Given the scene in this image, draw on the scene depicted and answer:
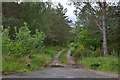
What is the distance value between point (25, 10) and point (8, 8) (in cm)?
188

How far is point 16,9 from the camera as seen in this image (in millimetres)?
15336

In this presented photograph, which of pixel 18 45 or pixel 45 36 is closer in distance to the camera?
pixel 18 45

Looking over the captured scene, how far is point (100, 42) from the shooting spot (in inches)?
590

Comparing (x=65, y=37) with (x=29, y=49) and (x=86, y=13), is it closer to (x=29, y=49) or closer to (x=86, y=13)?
(x=86, y=13)

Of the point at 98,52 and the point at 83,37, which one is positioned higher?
the point at 83,37

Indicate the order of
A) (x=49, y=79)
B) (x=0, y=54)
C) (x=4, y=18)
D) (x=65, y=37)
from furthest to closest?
1. (x=65, y=37)
2. (x=4, y=18)
3. (x=0, y=54)
4. (x=49, y=79)

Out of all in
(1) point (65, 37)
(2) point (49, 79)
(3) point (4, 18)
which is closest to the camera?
(2) point (49, 79)

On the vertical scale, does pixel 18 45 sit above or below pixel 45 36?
below

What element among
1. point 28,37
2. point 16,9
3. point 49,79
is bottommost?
point 49,79

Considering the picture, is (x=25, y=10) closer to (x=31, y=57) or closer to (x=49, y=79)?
(x=31, y=57)

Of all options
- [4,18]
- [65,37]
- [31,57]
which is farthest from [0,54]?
[65,37]

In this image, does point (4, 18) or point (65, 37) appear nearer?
point (4, 18)

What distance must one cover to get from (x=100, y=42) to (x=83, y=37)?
6.45ft

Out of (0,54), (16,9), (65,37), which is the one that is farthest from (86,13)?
(65,37)
